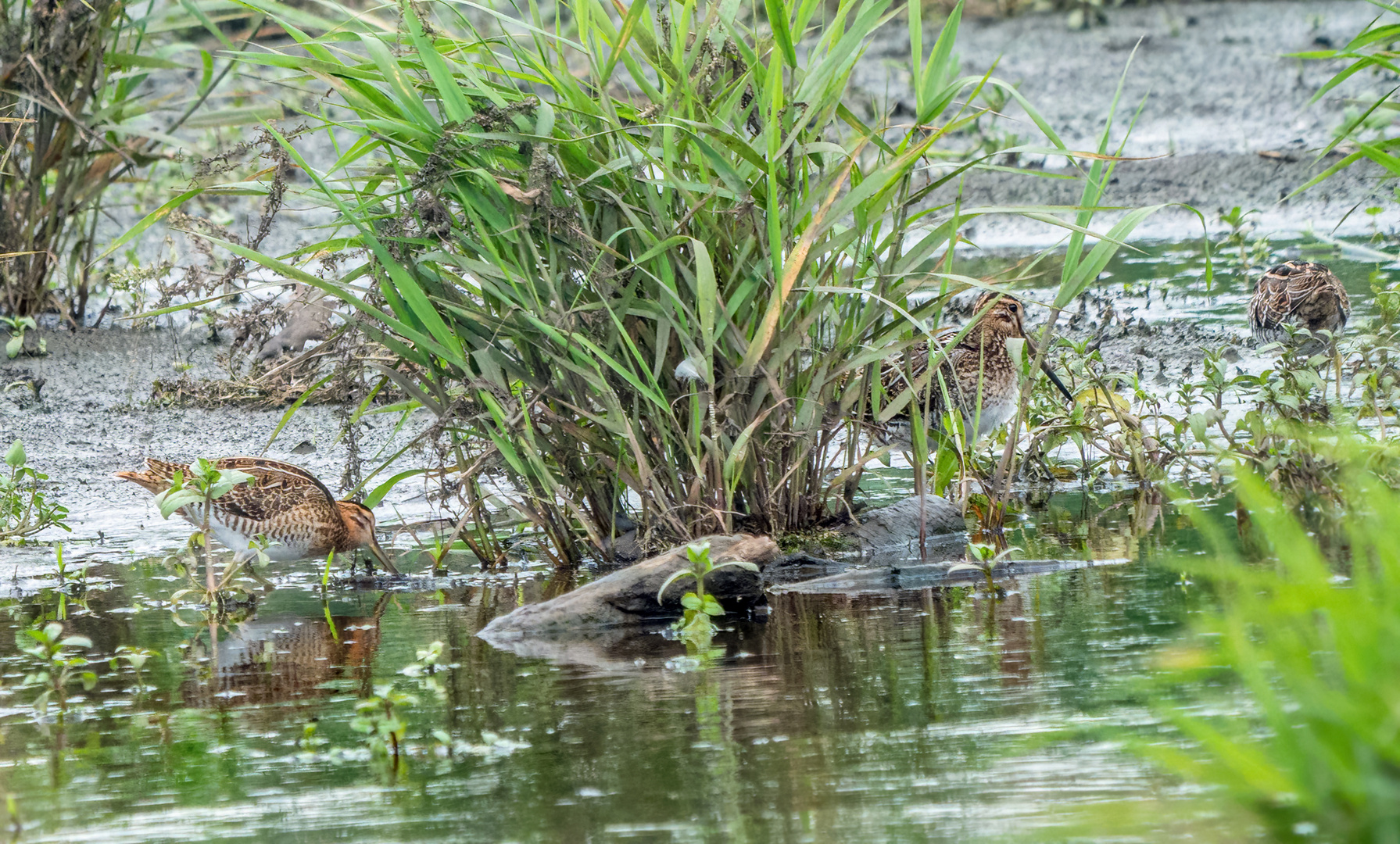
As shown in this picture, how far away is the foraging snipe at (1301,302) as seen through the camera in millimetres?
7367

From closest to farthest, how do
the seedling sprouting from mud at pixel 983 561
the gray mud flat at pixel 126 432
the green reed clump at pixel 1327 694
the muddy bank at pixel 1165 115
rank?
the green reed clump at pixel 1327 694
the seedling sprouting from mud at pixel 983 561
the gray mud flat at pixel 126 432
the muddy bank at pixel 1165 115

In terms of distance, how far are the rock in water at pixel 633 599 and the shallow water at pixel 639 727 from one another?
0.41 feet

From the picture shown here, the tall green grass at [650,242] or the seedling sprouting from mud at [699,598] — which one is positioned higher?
the tall green grass at [650,242]

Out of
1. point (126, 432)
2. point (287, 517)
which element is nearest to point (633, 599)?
point (287, 517)

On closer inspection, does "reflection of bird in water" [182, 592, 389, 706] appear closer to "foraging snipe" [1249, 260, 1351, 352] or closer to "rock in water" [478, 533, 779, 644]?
"rock in water" [478, 533, 779, 644]

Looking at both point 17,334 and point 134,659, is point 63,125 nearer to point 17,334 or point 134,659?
point 17,334

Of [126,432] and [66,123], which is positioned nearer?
[126,432]

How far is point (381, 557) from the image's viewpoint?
5.33m

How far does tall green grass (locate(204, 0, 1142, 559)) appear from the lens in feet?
14.0

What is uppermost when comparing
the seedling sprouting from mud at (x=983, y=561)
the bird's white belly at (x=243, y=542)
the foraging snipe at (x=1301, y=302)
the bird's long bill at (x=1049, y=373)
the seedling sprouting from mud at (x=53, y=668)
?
the foraging snipe at (x=1301, y=302)

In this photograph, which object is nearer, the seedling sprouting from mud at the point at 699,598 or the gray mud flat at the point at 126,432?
the seedling sprouting from mud at the point at 699,598

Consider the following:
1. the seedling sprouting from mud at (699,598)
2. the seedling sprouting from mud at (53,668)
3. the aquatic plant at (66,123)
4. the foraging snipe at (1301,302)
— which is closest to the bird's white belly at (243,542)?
the seedling sprouting from mud at (53,668)

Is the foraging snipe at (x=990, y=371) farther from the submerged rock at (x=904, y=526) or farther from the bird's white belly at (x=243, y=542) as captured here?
the bird's white belly at (x=243, y=542)

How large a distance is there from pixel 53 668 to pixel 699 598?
5.52ft
